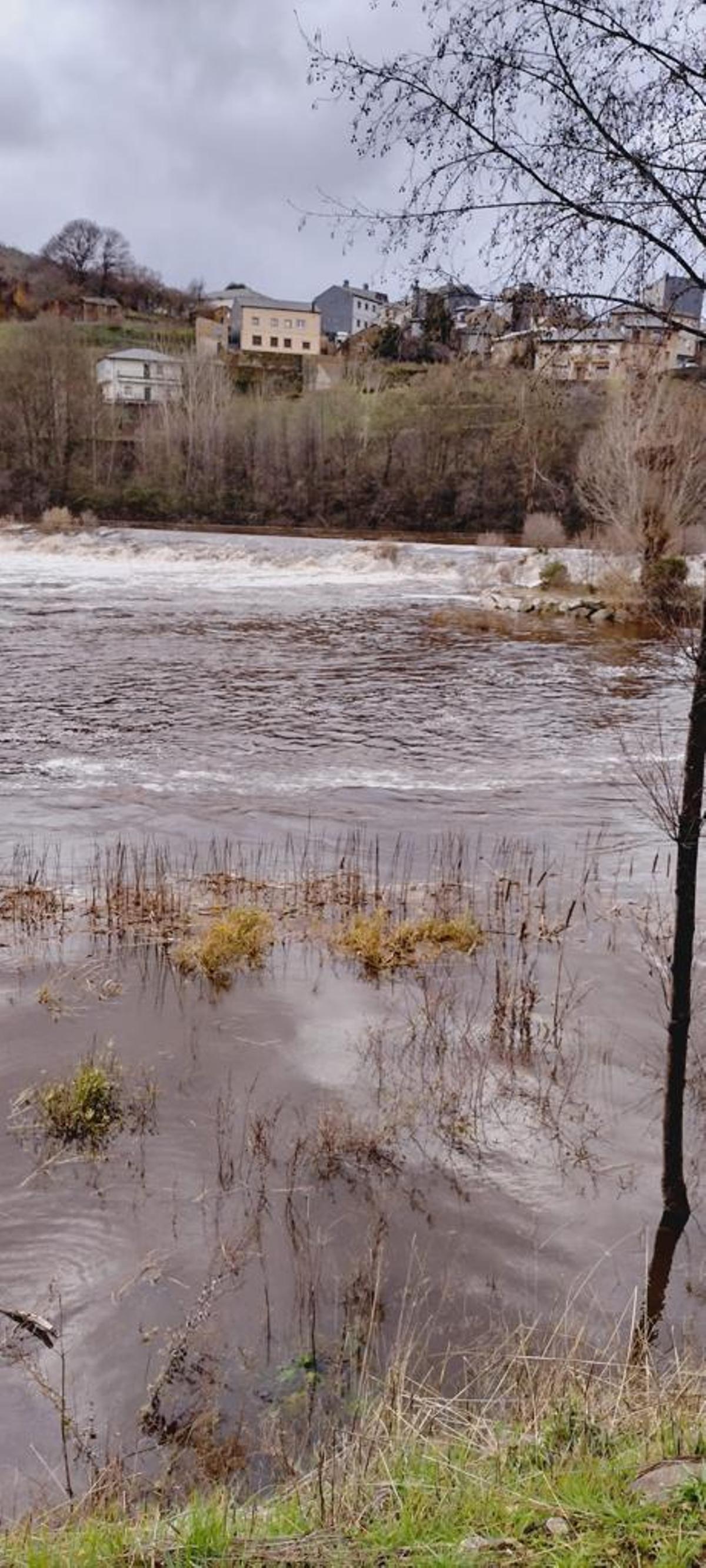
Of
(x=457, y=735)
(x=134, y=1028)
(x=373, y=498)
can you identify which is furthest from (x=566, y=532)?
(x=134, y=1028)

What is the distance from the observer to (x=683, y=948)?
4.67 metres

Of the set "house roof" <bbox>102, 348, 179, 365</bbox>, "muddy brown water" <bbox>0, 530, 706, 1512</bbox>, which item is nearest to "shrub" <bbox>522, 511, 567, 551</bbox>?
"muddy brown water" <bbox>0, 530, 706, 1512</bbox>

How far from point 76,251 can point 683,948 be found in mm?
131607

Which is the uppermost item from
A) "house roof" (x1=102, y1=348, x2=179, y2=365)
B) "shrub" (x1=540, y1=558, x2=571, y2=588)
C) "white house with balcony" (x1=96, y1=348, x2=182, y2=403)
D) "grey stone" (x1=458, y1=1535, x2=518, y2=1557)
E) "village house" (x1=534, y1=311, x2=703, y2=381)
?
"house roof" (x1=102, y1=348, x2=179, y2=365)

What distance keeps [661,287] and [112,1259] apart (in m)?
5.02

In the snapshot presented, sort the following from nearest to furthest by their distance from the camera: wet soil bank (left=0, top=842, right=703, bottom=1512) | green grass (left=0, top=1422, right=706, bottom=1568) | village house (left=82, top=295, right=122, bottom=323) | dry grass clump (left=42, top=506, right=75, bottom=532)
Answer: green grass (left=0, top=1422, right=706, bottom=1568) → wet soil bank (left=0, top=842, right=703, bottom=1512) → dry grass clump (left=42, top=506, right=75, bottom=532) → village house (left=82, top=295, right=122, bottom=323)

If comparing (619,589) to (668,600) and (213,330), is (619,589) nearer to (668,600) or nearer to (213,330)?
(668,600)

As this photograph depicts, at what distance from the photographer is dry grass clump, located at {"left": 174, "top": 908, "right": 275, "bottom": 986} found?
7844 mm

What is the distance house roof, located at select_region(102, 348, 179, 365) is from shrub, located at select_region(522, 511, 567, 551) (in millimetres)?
38810

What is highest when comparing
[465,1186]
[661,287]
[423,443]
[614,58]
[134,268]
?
[134,268]

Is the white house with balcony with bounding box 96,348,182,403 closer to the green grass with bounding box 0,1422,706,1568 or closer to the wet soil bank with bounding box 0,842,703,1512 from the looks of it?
the wet soil bank with bounding box 0,842,703,1512

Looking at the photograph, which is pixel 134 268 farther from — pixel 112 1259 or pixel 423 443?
pixel 112 1259

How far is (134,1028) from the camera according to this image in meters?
6.96

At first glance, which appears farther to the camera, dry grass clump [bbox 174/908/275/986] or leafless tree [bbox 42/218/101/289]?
A: leafless tree [bbox 42/218/101/289]
